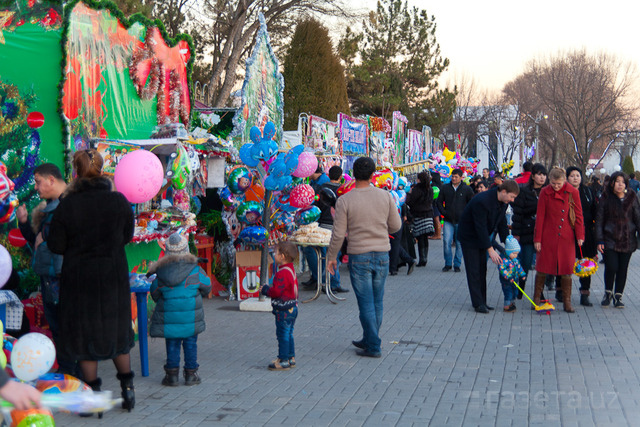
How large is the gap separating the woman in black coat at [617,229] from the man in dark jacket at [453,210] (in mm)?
3936

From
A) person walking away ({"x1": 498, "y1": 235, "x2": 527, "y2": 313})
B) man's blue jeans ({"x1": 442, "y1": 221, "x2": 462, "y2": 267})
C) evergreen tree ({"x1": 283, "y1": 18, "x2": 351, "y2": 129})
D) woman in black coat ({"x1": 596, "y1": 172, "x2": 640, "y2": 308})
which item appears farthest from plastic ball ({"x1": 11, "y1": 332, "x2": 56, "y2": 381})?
evergreen tree ({"x1": 283, "y1": 18, "x2": 351, "y2": 129})

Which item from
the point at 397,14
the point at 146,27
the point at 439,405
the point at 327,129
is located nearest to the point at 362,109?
the point at 397,14

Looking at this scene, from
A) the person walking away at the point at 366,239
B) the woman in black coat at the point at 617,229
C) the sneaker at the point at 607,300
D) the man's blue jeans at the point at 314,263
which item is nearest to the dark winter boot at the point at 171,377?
the person walking away at the point at 366,239

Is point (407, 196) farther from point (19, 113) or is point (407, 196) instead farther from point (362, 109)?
point (362, 109)

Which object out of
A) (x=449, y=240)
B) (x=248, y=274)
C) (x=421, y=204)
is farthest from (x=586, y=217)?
(x=248, y=274)

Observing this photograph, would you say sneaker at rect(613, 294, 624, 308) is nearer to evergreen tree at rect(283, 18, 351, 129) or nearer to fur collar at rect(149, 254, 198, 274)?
fur collar at rect(149, 254, 198, 274)

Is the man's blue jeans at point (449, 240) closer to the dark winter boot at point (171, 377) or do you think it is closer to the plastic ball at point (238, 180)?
the plastic ball at point (238, 180)

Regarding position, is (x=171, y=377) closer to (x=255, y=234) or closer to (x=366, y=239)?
(x=366, y=239)

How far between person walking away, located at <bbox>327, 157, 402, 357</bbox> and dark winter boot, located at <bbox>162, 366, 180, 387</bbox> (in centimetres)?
183

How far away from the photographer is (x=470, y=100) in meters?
60.6

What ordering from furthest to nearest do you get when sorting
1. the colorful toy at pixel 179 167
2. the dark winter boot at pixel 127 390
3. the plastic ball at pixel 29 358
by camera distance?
the colorful toy at pixel 179 167 < the dark winter boot at pixel 127 390 < the plastic ball at pixel 29 358

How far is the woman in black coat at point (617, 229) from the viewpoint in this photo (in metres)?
9.58

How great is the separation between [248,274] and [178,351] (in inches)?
173

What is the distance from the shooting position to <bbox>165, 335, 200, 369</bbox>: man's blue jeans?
19.5 ft
